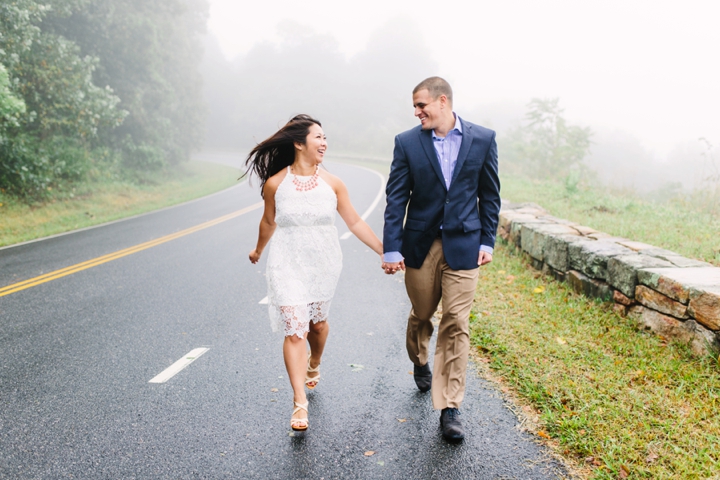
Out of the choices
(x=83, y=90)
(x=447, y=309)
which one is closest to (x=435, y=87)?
(x=447, y=309)

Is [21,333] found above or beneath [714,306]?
beneath

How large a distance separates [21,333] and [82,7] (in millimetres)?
18590

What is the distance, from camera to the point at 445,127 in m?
3.56

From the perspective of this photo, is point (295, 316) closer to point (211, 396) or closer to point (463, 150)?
point (211, 396)

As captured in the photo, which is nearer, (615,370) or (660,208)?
(615,370)

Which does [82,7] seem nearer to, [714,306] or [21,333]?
[21,333]

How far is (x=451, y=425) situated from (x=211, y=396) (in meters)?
1.83

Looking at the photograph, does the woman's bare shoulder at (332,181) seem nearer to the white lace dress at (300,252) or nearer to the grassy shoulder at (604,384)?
the white lace dress at (300,252)

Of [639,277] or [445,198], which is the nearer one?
[445,198]

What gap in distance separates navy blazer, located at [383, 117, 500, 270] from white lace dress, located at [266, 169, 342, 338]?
430 millimetres

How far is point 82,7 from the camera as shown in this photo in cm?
1975

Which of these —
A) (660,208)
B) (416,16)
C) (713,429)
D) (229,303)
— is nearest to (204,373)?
(229,303)

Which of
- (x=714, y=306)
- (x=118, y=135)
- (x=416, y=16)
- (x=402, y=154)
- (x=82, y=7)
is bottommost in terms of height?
(x=118, y=135)

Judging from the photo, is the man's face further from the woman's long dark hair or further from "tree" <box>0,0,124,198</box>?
"tree" <box>0,0,124,198</box>
